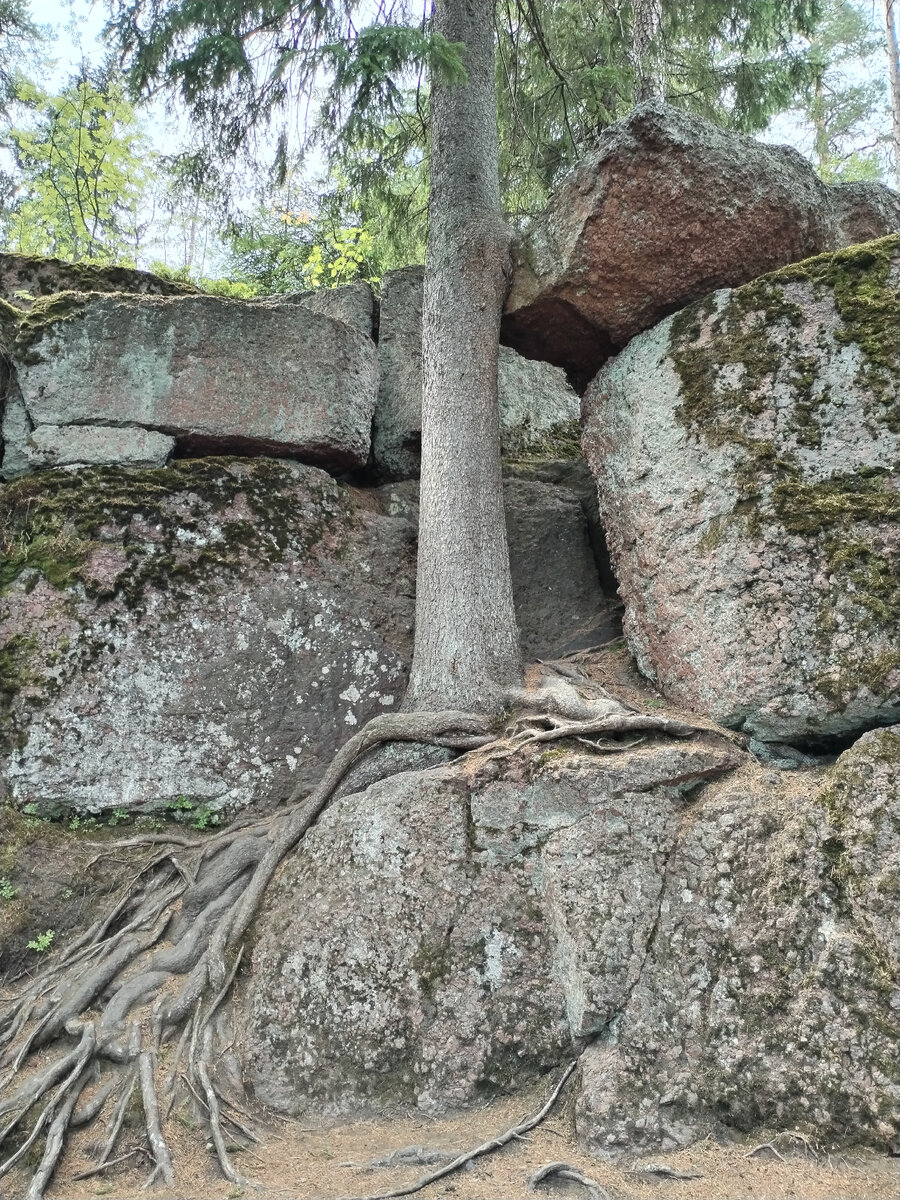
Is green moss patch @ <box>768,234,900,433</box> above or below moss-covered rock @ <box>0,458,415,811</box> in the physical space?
above

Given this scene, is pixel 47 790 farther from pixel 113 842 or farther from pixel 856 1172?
pixel 856 1172

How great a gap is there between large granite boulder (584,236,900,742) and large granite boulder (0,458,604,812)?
1235 millimetres

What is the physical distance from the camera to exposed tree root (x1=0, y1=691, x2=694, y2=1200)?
3336 mm

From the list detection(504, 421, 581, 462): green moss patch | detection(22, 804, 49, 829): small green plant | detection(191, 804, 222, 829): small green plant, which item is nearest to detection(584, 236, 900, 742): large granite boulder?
detection(504, 421, 581, 462): green moss patch

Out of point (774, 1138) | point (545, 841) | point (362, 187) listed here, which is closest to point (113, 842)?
point (545, 841)

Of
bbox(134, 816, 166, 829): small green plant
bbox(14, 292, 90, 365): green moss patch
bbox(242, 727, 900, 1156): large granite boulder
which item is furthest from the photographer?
bbox(14, 292, 90, 365): green moss patch

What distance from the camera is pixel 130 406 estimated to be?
211 inches

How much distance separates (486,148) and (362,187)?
1.91 meters

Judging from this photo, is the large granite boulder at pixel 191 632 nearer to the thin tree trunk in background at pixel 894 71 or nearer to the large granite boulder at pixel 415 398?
the large granite boulder at pixel 415 398

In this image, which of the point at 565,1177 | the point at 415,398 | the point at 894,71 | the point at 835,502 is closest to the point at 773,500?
the point at 835,502

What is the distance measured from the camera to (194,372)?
548 cm

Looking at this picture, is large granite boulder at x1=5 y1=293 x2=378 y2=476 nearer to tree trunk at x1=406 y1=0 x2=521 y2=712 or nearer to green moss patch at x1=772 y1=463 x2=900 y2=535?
tree trunk at x1=406 y1=0 x2=521 y2=712

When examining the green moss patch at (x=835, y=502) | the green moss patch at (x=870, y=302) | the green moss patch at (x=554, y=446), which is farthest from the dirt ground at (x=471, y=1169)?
the green moss patch at (x=554, y=446)

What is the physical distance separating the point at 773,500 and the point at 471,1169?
124 inches
